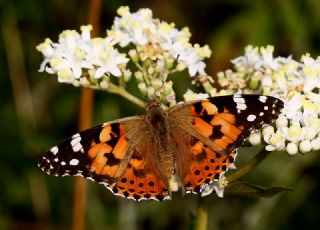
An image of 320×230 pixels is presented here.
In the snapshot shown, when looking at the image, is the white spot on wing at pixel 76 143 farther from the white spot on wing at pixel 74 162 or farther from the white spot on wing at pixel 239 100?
the white spot on wing at pixel 239 100

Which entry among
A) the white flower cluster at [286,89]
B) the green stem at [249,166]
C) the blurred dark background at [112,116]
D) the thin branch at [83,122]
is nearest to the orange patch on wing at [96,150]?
the green stem at [249,166]

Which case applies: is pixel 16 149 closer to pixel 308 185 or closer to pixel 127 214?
pixel 127 214

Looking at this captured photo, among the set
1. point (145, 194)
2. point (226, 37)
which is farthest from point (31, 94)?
point (145, 194)


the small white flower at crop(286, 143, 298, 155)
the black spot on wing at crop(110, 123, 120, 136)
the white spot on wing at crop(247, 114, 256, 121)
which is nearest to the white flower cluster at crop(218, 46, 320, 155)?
the small white flower at crop(286, 143, 298, 155)

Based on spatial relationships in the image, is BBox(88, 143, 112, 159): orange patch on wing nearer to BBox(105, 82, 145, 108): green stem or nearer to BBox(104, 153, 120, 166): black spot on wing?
BBox(104, 153, 120, 166): black spot on wing

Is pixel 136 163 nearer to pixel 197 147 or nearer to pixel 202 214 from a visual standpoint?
pixel 197 147

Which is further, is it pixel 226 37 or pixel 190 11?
pixel 190 11
